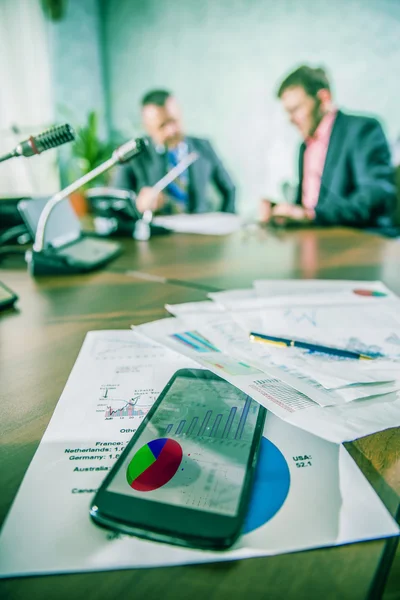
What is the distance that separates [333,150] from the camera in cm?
Result: 188

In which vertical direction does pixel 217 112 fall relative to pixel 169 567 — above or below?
above

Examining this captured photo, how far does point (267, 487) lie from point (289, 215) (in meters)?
1.14

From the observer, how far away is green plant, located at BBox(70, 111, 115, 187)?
260 cm

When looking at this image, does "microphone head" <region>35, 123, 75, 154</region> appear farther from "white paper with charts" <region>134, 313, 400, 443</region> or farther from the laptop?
"white paper with charts" <region>134, 313, 400, 443</region>

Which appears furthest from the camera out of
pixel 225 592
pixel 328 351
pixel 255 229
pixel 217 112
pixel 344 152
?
pixel 217 112

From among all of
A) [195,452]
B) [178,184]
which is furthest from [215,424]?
[178,184]

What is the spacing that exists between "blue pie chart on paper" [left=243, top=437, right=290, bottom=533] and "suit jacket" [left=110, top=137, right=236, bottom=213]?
1.97 meters

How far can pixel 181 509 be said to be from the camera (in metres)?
0.24

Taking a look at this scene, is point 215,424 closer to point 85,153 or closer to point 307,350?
point 307,350

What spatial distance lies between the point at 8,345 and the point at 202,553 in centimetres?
37

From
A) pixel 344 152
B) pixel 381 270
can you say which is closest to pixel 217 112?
pixel 344 152

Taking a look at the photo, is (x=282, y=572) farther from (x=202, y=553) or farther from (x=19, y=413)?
(x=19, y=413)

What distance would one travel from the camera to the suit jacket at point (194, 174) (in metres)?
2.22

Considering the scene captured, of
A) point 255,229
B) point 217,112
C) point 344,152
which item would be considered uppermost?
point 217,112
